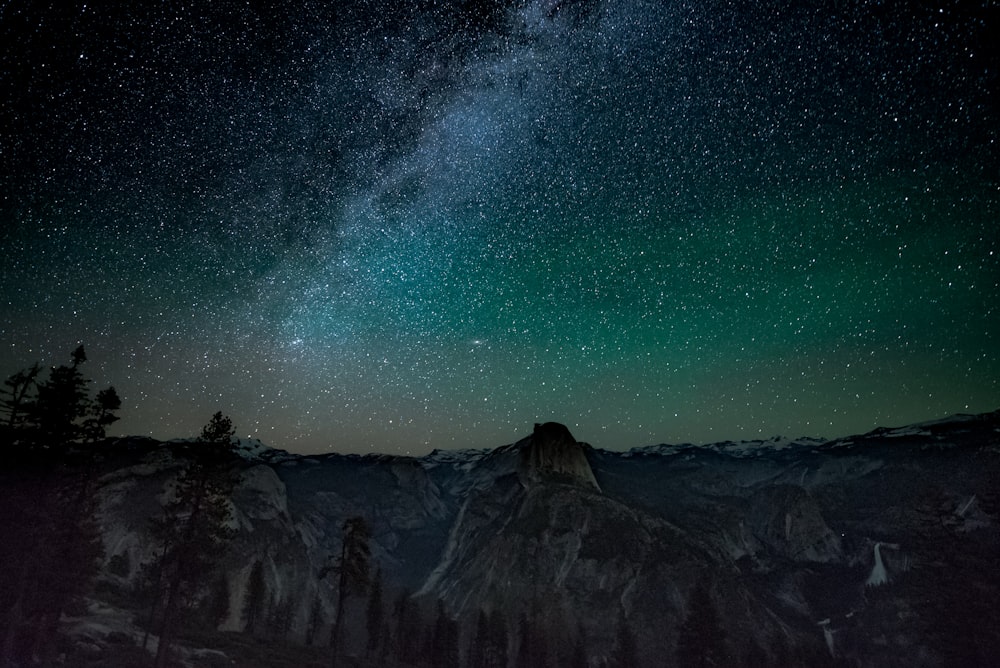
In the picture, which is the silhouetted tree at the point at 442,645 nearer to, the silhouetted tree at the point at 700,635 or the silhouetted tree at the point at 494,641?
the silhouetted tree at the point at 494,641

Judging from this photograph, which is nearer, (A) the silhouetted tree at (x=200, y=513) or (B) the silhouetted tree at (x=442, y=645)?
(A) the silhouetted tree at (x=200, y=513)

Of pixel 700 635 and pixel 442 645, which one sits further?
pixel 442 645

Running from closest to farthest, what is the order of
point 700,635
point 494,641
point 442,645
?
1. point 700,635
2. point 442,645
3. point 494,641

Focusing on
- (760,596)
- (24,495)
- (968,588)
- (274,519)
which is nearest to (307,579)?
(274,519)

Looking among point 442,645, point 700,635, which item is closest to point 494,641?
point 442,645

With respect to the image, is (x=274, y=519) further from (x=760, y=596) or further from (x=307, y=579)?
(x=760, y=596)

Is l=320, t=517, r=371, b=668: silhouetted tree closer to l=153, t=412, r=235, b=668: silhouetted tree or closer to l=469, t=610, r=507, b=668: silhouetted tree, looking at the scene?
l=153, t=412, r=235, b=668: silhouetted tree

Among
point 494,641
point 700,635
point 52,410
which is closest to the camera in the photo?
point 52,410

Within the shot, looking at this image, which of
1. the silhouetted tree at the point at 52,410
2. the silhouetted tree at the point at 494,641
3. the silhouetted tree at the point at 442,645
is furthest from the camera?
the silhouetted tree at the point at 494,641

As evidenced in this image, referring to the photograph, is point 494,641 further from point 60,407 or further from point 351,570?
point 60,407

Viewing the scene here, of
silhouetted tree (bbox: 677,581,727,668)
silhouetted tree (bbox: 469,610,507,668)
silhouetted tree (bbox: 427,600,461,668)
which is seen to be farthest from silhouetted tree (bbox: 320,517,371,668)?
silhouetted tree (bbox: 469,610,507,668)

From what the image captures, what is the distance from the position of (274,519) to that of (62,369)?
174 m

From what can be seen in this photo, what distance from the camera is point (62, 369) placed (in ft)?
98.8

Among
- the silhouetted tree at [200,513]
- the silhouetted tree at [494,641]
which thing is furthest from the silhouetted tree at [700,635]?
→ the silhouetted tree at [200,513]
